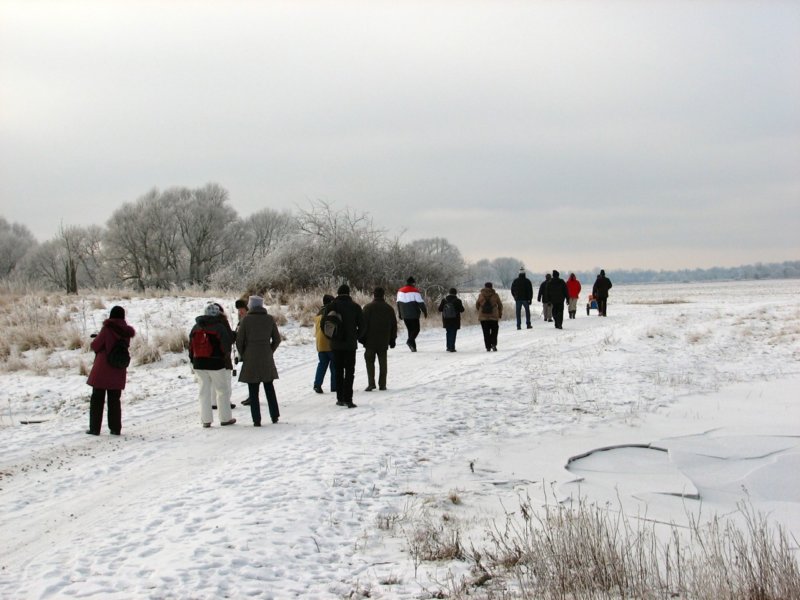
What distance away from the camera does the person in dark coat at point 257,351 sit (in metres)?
11.1

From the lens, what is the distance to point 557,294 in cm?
2586

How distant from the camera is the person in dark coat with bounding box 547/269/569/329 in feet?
83.4

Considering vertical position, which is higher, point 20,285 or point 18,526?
point 20,285

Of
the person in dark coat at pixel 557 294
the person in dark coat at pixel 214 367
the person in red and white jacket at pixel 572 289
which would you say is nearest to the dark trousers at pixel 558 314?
the person in dark coat at pixel 557 294

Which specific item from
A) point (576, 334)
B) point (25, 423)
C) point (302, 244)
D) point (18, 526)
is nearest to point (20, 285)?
point (302, 244)

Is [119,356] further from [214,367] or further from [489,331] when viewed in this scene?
[489,331]

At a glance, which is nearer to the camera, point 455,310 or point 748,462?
point 748,462

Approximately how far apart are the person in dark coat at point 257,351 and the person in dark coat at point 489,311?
829cm

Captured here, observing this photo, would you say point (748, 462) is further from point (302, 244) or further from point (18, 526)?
point (302, 244)

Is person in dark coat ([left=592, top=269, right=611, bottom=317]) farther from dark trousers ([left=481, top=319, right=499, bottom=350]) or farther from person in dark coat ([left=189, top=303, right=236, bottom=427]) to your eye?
person in dark coat ([left=189, top=303, right=236, bottom=427])

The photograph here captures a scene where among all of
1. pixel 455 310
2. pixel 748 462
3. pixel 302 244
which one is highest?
pixel 302 244

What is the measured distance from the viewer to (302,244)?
34938mm

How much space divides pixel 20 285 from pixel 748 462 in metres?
28.9

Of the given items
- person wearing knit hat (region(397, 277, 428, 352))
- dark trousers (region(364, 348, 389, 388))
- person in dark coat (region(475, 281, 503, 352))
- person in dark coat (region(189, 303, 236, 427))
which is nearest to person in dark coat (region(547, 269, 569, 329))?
person in dark coat (region(475, 281, 503, 352))
